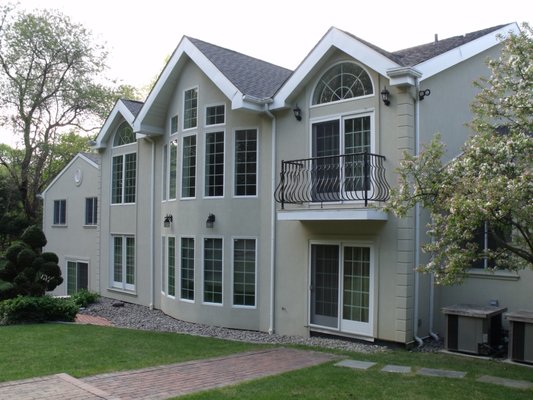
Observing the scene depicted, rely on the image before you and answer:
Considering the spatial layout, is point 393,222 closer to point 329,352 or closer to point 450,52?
point 329,352

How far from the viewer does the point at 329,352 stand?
10156mm

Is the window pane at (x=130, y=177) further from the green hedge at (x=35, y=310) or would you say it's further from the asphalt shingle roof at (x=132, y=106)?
the green hedge at (x=35, y=310)

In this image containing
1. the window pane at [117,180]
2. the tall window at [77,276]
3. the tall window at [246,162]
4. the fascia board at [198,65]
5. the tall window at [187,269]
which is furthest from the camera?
the tall window at [77,276]

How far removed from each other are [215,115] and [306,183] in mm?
3823

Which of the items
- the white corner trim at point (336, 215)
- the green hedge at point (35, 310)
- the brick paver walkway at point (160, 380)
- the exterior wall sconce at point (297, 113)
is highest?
the exterior wall sconce at point (297, 113)

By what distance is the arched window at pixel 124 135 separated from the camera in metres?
19.1

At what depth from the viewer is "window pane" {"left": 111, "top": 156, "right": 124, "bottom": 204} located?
19.6m

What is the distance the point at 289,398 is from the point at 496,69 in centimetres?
581

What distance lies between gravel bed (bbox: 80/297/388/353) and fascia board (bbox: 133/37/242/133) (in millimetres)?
5921

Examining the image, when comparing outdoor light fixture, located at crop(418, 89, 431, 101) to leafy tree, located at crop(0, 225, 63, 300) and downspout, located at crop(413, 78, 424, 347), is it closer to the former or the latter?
downspout, located at crop(413, 78, 424, 347)

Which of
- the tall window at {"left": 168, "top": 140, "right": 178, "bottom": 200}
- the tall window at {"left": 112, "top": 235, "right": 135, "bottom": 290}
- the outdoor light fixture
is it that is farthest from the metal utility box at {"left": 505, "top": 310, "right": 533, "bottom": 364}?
the tall window at {"left": 112, "top": 235, "right": 135, "bottom": 290}

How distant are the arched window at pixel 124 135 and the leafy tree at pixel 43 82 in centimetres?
1435

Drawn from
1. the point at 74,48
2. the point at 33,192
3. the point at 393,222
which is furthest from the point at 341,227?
the point at 33,192

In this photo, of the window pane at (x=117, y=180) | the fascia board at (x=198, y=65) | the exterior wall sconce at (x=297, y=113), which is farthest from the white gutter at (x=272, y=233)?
the window pane at (x=117, y=180)
